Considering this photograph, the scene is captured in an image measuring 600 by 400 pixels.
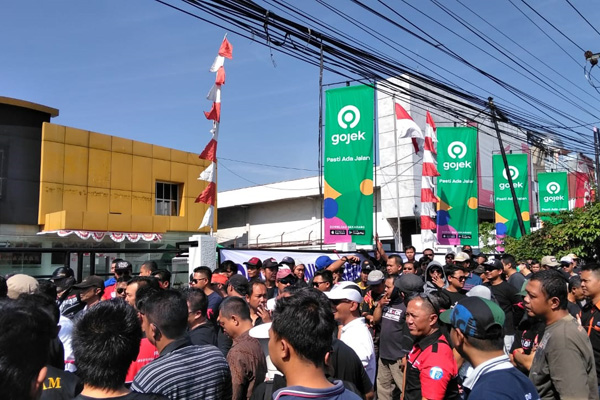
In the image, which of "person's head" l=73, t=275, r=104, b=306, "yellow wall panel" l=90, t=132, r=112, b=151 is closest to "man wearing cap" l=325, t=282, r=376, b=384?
"person's head" l=73, t=275, r=104, b=306

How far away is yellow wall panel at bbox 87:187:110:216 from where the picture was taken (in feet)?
86.3

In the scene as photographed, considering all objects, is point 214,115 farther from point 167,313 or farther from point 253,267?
point 167,313

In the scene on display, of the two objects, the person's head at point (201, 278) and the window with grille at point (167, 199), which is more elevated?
the window with grille at point (167, 199)

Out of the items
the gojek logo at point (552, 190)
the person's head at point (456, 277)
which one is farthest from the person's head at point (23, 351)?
the gojek logo at point (552, 190)

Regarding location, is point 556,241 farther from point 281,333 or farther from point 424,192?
point 281,333

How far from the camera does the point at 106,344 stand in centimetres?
234

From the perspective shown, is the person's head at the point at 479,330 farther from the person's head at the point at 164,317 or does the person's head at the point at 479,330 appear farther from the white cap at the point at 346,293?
the white cap at the point at 346,293

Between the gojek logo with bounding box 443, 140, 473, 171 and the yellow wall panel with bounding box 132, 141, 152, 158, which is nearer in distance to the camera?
the gojek logo with bounding box 443, 140, 473, 171

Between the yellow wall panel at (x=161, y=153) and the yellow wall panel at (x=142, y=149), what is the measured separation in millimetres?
242

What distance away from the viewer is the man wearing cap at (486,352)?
2428 millimetres

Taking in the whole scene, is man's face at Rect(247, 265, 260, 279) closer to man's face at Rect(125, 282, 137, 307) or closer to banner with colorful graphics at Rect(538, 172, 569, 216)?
man's face at Rect(125, 282, 137, 307)

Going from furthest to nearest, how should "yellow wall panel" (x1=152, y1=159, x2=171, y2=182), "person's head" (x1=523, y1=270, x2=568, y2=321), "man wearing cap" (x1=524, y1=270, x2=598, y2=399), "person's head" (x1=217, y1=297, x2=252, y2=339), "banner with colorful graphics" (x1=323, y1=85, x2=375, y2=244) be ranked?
"yellow wall panel" (x1=152, y1=159, x2=171, y2=182) < "banner with colorful graphics" (x1=323, y1=85, x2=375, y2=244) < "person's head" (x1=217, y1=297, x2=252, y2=339) < "person's head" (x1=523, y1=270, x2=568, y2=321) < "man wearing cap" (x1=524, y1=270, x2=598, y2=399)

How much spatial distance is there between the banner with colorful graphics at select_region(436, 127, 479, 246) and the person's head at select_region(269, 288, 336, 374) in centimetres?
1518

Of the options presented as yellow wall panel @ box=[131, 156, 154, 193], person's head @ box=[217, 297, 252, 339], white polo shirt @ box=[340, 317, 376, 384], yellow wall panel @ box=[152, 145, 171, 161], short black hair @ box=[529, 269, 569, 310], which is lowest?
white polo shirt @ box=[340, 317, 376, 384]
